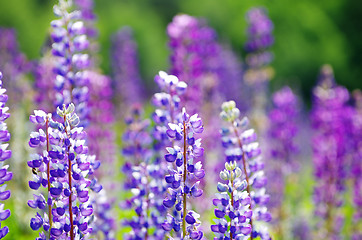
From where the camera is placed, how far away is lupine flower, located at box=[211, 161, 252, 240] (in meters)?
2.06

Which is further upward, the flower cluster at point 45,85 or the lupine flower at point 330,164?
the flower cluster at point 45,85

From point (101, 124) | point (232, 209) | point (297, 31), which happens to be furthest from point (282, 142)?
point (297, 31)

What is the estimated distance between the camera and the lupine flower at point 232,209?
Result: 6.77ft

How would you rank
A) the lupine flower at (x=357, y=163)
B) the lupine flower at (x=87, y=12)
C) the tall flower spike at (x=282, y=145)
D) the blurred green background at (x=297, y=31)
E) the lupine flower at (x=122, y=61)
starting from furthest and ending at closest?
the blurred green background at (x=297, y=31) < the lupine flower at (x=122, y=61) < the lupine flower at (x=87, y=12) < the tall flower spike at (x=282, y=145) < the lupine flower at (x=357, y=163)

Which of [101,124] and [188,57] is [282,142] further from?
[101,124]

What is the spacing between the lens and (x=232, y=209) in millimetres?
2078

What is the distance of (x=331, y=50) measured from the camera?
47.0ft

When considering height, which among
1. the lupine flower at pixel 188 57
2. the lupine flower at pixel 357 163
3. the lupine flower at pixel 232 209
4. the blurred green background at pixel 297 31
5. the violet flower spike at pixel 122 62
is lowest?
the lupine flower at pixel 232 209

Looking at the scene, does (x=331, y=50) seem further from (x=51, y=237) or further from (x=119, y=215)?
(x=51, y=237)

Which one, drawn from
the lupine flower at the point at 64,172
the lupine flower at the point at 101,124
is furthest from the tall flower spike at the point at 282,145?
the lupine flower at the point at 64,172

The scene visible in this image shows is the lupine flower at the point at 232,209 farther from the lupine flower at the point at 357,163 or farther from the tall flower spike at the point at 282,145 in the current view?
the tall flower spike at the point at 282,145

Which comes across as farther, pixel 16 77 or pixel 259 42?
pixel 259 42

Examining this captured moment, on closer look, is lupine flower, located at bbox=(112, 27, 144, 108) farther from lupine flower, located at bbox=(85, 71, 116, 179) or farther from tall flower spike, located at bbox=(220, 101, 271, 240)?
tall flower spike, located at bbox=(220, 101, 271, 240)

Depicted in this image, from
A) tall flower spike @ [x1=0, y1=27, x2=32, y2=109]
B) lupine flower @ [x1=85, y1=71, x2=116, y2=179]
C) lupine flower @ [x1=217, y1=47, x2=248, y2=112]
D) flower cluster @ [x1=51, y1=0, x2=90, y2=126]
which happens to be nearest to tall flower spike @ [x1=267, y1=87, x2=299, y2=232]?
lupine flower @ [x1=85, y1=71, x2=116, y2=179]
